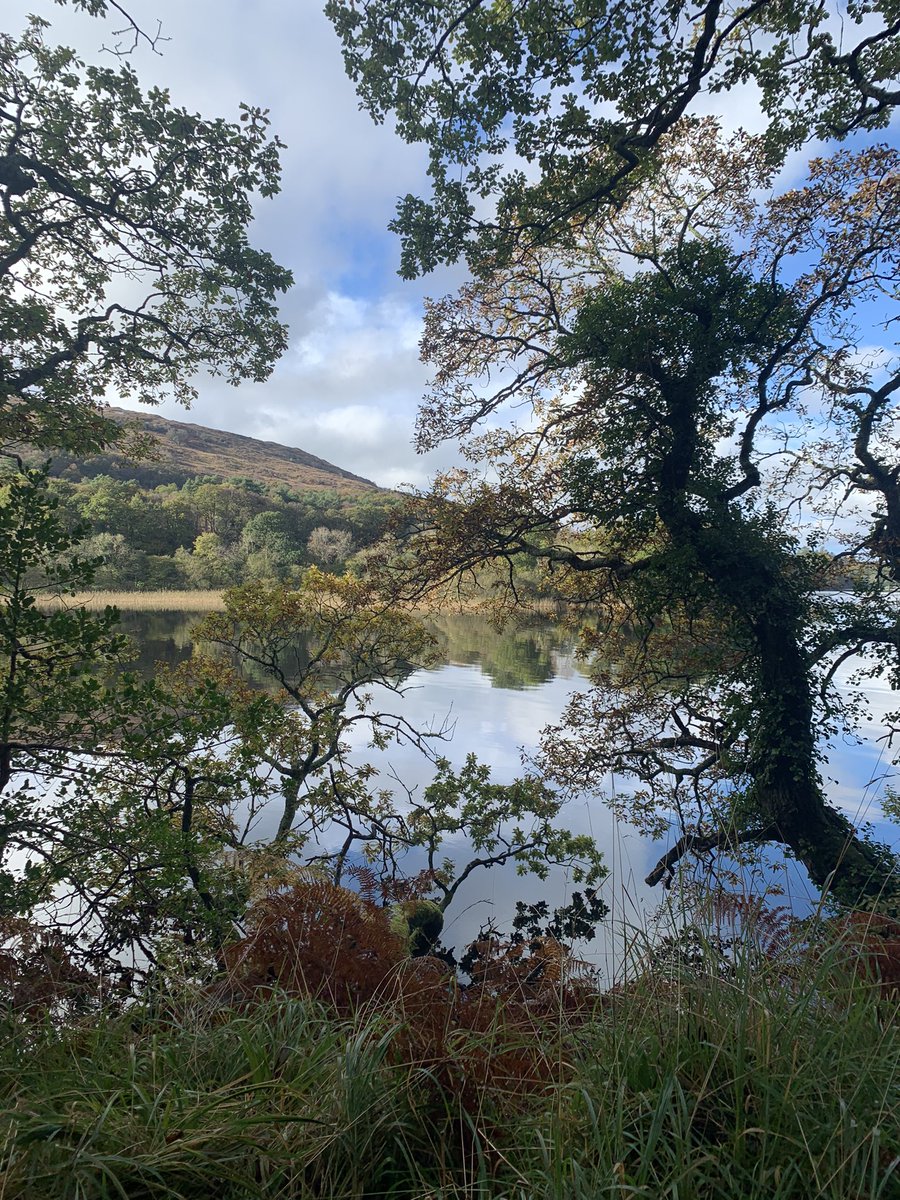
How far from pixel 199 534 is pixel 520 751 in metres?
23.3

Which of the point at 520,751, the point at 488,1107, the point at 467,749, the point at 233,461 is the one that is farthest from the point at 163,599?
the point at 233,461

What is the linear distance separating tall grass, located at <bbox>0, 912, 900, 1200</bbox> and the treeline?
50.0 ft

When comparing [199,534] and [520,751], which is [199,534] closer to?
[199,534]

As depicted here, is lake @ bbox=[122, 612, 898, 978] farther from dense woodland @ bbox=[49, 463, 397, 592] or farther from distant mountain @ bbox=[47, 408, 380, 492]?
distant mountain @ bbox=[47, 408, 380, 492]

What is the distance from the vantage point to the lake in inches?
190

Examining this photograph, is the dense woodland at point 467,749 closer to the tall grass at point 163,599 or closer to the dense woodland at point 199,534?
the dense woodland at point 199,534

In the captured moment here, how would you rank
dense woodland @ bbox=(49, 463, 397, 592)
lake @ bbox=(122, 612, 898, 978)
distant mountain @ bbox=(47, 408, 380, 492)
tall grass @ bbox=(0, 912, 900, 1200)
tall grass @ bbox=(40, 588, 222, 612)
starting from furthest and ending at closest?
distant mountain @ bbox=(47, 408, 380, 492) < dense woodland @ bbox=(49, 463, 397, 592) < tall grass @ bbox=(40, 588, 222, 612) < lake @ bbox=(122, 612, 898, 978) < tall grass @ bbox=(0, 912, 900, 1200)

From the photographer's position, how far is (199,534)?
2809 cm

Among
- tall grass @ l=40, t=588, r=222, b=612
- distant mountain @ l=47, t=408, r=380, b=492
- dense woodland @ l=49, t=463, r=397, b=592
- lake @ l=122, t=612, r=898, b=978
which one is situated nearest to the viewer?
lake @ l=122, t=612, r=898, b=978

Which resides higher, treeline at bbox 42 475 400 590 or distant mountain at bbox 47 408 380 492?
distant mountain at bbox 47 408 380 492

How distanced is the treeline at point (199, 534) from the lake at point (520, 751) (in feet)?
7.14

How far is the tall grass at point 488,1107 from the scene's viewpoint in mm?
1114

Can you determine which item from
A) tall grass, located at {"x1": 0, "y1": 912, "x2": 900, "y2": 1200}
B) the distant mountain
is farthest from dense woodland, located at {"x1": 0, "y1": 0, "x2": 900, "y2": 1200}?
the distant mountain

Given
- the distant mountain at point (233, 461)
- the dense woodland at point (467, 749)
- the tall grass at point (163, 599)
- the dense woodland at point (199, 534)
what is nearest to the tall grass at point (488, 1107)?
the dense woodland at point (467, 749)
